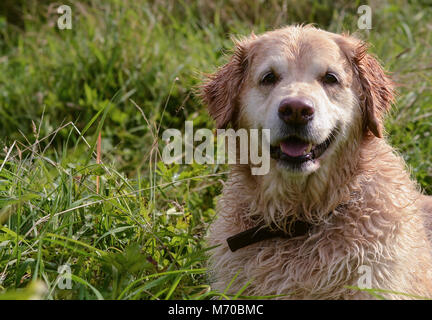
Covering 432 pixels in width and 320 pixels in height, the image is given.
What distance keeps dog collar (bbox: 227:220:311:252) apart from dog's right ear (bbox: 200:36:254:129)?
2.41ft

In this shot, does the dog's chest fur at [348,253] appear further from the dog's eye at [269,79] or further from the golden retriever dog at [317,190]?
the dog's eye at [269,79]

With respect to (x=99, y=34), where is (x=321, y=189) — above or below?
below

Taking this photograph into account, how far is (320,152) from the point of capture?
10.5 ft

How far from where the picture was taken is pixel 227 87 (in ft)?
11.8

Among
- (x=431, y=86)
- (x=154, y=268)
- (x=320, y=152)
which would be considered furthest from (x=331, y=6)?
(x=154, y=268)

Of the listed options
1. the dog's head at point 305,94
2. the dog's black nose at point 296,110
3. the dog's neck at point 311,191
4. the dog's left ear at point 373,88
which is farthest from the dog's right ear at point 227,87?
the dog's left ear at point 373,88

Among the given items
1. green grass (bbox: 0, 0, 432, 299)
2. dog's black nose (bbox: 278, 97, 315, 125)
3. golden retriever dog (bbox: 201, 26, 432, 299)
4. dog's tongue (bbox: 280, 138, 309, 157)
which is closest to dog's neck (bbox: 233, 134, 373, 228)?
golden retriever dog (bbox: 201, 26, 432, 299)

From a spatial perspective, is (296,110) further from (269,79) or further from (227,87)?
(227,87)

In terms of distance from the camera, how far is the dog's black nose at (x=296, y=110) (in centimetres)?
293

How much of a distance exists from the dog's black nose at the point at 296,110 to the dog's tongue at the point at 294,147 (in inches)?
6.4

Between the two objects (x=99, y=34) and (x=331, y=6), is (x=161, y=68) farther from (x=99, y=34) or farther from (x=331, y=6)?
(x=331, y=6)

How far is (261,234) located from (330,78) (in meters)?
0.98

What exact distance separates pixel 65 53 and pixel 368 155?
4134mm

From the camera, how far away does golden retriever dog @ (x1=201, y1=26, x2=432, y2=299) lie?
2.96m
